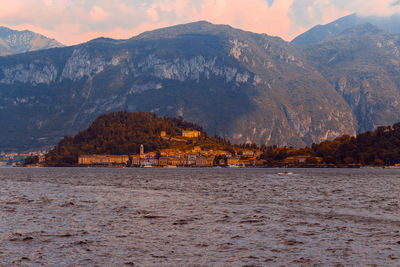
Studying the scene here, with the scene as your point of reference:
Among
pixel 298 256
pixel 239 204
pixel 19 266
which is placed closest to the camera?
pixel 19 266

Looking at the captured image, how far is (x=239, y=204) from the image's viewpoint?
9094cm

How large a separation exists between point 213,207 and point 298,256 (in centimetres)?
3881

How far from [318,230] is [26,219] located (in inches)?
1330

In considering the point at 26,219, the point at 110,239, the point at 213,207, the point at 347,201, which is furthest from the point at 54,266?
the point at 347,201

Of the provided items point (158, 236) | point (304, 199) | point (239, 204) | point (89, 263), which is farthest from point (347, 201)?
point (89, 263)

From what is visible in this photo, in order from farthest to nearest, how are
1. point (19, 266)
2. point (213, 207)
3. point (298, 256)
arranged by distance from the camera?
1. point (213, 207)
2. point (298, 256)
3. point (19, 266)

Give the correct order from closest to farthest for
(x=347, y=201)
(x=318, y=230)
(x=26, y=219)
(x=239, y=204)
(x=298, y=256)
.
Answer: (x=298, y=256)
(x=318, y=230)
(x=26, y=219)
(x=239, y=204)
(x=347, y=201)

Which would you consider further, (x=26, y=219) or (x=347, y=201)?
(x=347, y=201)

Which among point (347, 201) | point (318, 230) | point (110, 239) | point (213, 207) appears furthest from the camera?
point (347, 201)

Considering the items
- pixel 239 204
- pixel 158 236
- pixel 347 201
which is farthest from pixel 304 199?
pixel 158 236

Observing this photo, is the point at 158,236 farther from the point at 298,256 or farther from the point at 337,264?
the point at 337,264

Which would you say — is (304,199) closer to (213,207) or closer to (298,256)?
(213,207)

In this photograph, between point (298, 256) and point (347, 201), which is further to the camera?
point (347, 201)

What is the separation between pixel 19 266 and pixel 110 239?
12.5m
